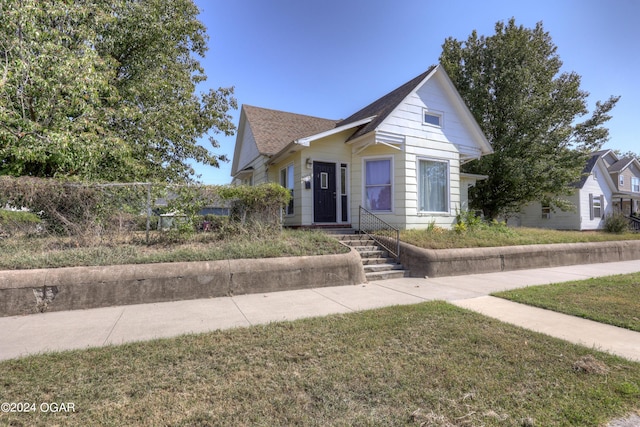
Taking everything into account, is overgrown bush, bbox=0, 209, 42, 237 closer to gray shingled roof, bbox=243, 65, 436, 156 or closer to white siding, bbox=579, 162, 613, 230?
gray shingled roof, bbox=243, 65, 436, 156

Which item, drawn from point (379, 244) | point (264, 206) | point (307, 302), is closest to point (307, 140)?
point (264, 206)

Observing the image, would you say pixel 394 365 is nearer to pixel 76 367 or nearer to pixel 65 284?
pixel 76 367

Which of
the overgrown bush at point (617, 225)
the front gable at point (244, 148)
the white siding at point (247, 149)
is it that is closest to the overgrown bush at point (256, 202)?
the front gable at point (244, 148)

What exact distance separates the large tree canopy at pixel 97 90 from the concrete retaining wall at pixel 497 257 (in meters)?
8.24

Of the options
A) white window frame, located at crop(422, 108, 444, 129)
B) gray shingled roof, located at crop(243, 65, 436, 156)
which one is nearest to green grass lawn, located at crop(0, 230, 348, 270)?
gray shingled roof, located at crop(243, 65, 436, 156)

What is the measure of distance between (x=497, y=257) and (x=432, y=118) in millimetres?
5369

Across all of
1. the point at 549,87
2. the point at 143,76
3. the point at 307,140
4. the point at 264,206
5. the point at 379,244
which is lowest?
the point at 379,244

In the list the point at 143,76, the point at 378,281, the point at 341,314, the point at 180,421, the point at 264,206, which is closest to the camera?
the point at 180,421

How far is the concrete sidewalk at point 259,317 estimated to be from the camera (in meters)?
3.67

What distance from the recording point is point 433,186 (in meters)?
11.1

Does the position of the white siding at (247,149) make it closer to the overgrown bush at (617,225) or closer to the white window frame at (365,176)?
the white window frame at (365,176)

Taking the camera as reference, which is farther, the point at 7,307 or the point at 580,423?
the point at 7,307

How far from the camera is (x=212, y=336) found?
374cm

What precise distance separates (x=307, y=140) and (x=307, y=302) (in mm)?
5592
